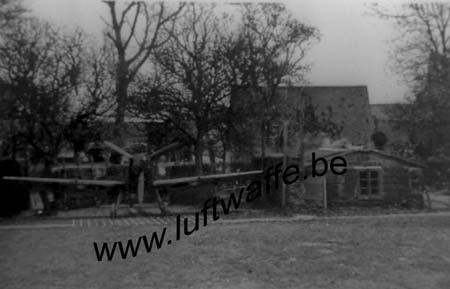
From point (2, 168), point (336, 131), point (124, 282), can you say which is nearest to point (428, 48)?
point (336, 131)

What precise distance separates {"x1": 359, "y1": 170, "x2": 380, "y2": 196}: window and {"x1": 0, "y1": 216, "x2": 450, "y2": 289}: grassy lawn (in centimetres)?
19

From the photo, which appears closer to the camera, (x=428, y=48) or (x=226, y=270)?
(x=226, y=270)

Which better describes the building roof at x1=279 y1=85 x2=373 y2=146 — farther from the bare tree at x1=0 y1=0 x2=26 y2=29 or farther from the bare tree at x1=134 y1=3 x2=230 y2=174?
the bare tree at x1=0 y1=0 x2=26 y2=29

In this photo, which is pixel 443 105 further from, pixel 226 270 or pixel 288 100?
pixel 226 270

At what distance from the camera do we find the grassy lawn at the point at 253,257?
8.06ft

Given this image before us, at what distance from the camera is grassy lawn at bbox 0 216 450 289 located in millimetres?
2457

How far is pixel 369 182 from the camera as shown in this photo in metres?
2.76

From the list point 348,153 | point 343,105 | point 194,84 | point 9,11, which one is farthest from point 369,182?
point 9,11

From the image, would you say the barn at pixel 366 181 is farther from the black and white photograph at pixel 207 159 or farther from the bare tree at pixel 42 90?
the bare tree at pixel 42 90

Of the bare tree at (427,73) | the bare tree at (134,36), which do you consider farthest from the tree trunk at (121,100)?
the bare tree at (427,73)

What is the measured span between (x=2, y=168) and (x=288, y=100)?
1.63m

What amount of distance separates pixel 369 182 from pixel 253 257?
0.84 m

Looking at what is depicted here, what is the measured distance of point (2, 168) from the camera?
251cm

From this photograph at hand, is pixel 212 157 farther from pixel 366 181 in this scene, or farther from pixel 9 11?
pixel 9 11
